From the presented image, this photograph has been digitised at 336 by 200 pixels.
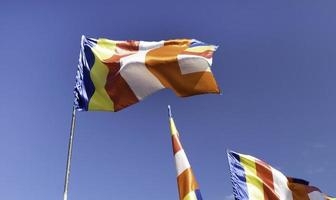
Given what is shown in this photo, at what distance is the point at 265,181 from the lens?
23281 mm

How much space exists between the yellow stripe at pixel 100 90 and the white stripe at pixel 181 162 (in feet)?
9.02

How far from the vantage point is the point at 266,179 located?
23375 millimetres

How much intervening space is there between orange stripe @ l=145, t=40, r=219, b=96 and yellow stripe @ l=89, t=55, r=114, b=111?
159 centimetres

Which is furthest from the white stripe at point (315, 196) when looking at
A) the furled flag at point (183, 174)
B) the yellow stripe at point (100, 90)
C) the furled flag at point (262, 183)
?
the yellow stripe at point (100, 90)

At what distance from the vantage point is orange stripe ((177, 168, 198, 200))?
16.7m

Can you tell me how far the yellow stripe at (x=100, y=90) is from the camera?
55.6 feet

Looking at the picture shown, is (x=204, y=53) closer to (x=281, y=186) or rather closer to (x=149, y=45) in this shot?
(x=149, y=45)

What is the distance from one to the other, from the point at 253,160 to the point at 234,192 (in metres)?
2.15

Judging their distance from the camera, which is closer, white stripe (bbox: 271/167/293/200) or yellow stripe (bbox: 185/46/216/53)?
yellow stripe (bbox: 185/46/216/53)

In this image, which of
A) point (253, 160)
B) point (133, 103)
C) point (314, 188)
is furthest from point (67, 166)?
point (314, 188)

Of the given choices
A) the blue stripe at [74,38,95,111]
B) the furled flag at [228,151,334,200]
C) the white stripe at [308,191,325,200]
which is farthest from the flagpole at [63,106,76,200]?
the white stripe at [308,191,325,200]

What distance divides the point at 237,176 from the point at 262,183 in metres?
1.29

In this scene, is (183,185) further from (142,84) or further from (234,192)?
(234,192)

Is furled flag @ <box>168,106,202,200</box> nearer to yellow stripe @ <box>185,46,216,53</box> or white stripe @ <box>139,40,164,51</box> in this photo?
yellow stripe @ <box>185,46,216,53</box>
